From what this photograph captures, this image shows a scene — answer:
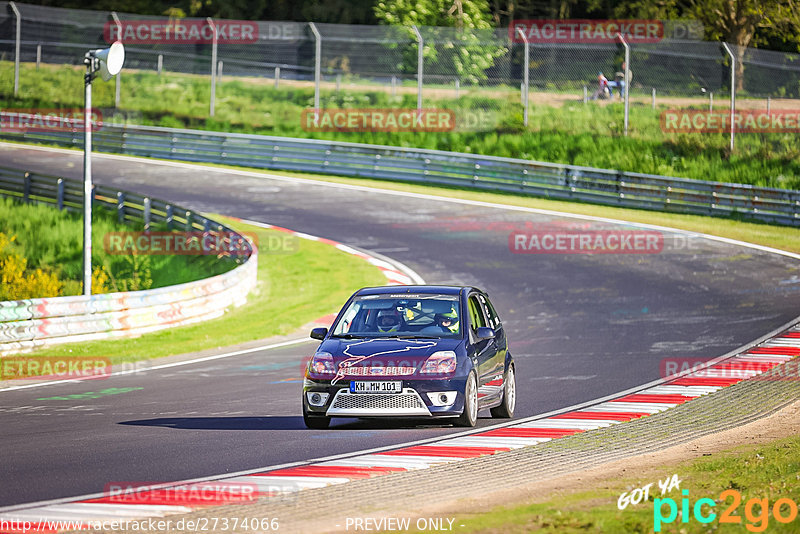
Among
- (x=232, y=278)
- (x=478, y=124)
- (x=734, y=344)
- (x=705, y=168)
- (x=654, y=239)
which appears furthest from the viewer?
(x=478, y=124)

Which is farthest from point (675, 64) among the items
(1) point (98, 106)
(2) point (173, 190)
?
(1) point (98, 106)

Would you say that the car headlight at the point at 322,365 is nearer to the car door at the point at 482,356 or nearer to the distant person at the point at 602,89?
the car door at the point at 482,356

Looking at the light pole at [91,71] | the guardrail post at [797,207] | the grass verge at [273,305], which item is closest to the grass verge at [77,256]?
the grass verge at [273,305]

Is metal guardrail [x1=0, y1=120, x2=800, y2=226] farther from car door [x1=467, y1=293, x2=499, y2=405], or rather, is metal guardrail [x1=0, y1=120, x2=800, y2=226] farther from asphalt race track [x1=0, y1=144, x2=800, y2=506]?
car door [x1=467, y1=293, x2=499, y2=405]

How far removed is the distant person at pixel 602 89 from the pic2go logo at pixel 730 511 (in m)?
30.3

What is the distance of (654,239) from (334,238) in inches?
310

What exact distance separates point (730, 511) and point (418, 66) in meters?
32.4

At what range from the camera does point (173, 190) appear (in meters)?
35.3

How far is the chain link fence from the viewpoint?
3538 cm

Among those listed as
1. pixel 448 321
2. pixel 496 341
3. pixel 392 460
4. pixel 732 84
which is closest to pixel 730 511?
pixel 392 460

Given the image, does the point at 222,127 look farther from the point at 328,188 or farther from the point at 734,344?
the point at 734,344

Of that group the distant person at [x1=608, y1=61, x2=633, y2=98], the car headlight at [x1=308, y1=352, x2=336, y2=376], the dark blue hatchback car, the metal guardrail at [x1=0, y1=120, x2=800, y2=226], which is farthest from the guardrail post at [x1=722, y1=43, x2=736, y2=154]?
the car headlight at [x1=308, y1=352, x2=336, y2=376]

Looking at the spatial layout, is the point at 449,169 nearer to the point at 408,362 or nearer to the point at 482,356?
the point at 482,356

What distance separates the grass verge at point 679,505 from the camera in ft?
23.4
